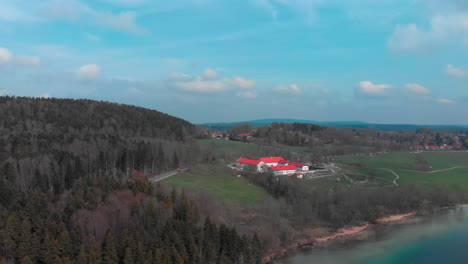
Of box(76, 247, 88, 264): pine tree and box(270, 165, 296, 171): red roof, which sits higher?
box(270, 165, 296, 171): red roof

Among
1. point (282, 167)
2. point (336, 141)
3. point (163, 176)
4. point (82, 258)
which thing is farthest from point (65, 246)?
point (336, 141)

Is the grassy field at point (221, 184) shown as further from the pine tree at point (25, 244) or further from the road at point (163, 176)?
the pine tree at point (25, 244)

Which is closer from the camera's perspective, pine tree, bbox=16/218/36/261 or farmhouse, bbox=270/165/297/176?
pine tree, bbox=16/218/36/261

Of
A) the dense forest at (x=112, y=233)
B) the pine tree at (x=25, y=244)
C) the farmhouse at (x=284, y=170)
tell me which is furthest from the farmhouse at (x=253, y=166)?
the pine tree at (x=25, y=244)

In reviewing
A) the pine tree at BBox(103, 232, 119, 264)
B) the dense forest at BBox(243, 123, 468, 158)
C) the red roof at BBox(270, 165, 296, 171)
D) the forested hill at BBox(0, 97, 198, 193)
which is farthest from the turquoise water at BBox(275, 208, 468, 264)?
the dense forest at BBox(243, 123, 468, 158)

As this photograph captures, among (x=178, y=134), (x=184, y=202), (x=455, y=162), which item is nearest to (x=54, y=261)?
(x=184, y=202)

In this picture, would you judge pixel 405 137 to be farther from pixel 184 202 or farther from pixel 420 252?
pixel 184 202

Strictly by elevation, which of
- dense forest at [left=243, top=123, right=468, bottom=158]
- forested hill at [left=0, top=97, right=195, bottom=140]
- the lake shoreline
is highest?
forested hill at [left=0, top=97, right=195, bottom=140]

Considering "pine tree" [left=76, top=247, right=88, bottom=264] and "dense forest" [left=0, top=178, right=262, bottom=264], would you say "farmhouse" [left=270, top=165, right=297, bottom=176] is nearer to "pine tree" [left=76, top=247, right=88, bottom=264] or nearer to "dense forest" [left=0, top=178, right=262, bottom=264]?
"dense forest" [left=0, top=178, right=262, bottom=264]
